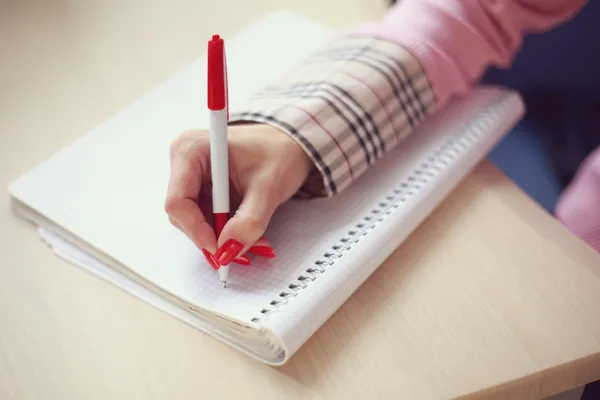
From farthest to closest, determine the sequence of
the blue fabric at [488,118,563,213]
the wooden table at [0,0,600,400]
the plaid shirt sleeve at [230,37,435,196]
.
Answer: the blue fabric at [488,118,563,213] → the plaid shirt sleeve at [230,37,435,196] → the wooden table at [0,0,600,400]

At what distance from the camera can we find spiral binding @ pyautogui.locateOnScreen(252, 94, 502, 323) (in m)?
0.46

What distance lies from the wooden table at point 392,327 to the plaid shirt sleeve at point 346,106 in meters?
0.08

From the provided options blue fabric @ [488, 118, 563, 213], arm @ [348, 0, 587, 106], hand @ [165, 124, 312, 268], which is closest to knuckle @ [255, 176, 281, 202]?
hand @ [165, 124, 312, 268]

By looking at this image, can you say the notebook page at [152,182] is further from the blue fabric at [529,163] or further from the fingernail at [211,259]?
the blue fabric at [529,163]

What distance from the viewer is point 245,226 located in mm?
465

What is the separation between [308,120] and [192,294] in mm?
169

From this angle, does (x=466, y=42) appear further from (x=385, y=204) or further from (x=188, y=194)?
(x=188, y=194)

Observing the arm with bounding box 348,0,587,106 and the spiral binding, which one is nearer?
the spiral binding

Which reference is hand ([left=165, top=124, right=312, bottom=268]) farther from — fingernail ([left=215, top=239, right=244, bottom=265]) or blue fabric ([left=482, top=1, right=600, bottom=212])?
blue fabric ([left=482, top=1, right=600, bottom=212])

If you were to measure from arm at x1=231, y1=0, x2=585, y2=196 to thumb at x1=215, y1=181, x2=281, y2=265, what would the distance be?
61 mm

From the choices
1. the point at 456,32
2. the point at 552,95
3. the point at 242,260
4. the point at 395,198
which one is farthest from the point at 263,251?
the point at 552,95

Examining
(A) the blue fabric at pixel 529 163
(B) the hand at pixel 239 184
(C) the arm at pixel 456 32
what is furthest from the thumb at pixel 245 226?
(A) the blue fabric at pixel 529 163

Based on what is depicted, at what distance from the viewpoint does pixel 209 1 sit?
2.77 ft

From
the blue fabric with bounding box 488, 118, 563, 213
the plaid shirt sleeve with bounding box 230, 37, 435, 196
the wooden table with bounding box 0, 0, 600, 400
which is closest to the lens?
the wooden table with bounding box 0, 0, 600, 400
